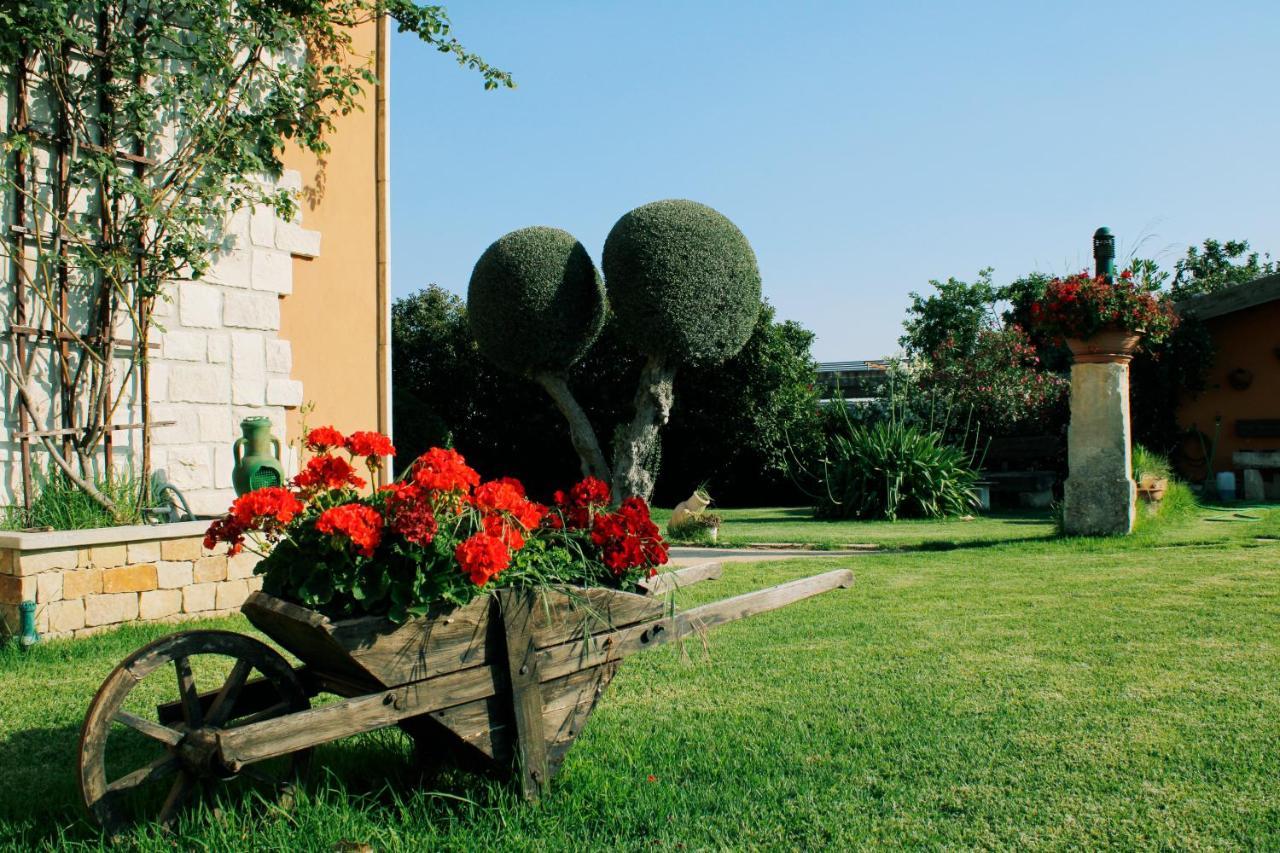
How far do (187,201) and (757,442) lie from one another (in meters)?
10.9

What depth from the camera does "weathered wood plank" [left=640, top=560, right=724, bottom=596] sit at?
11.1ft

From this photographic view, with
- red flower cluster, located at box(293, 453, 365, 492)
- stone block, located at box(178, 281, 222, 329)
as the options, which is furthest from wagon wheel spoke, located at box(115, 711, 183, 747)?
stone block, located at box(178, 281, 222, 329)

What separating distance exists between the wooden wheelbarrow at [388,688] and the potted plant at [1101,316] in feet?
21.4

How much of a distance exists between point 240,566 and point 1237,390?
1478cm

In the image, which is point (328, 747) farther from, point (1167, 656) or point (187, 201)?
point (187, 201)

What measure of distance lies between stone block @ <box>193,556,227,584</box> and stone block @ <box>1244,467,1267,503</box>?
43.3 ft

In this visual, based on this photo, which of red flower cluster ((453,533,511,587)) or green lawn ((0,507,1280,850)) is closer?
red flower cluster ((453,533,511,587))

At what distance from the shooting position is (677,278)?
1365 cm

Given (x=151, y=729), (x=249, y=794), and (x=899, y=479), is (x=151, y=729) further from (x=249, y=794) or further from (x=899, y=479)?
(x=899, y=479)

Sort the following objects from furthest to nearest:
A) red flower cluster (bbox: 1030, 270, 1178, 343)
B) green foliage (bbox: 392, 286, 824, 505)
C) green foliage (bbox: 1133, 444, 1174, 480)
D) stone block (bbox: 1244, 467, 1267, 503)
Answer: green foliage (bbox: 392, 286, 824, 505), stone block (bbox: 1244, 467, 1267, 503), green foliage (bbox: 1133, 444, 1174, 480), red flower cluster (bbox: 1030, 270, 1178, 343)

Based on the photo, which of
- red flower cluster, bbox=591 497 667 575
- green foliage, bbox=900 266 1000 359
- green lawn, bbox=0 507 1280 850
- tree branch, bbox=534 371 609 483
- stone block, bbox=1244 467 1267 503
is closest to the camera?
green lawn, bbox=0 507 1280 850

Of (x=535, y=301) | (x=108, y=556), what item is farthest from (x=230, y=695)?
(x=535, y=301)

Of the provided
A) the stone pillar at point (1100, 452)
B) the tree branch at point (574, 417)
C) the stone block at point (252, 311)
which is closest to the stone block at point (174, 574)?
the stone block at point (252, 311)

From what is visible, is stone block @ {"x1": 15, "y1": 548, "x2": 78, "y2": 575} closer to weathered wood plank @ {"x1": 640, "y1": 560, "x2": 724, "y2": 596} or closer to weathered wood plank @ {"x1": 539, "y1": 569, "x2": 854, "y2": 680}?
weathered wood plank @ {"x1": 640, "y1": 560, "x2": 724, "y2": 596}
